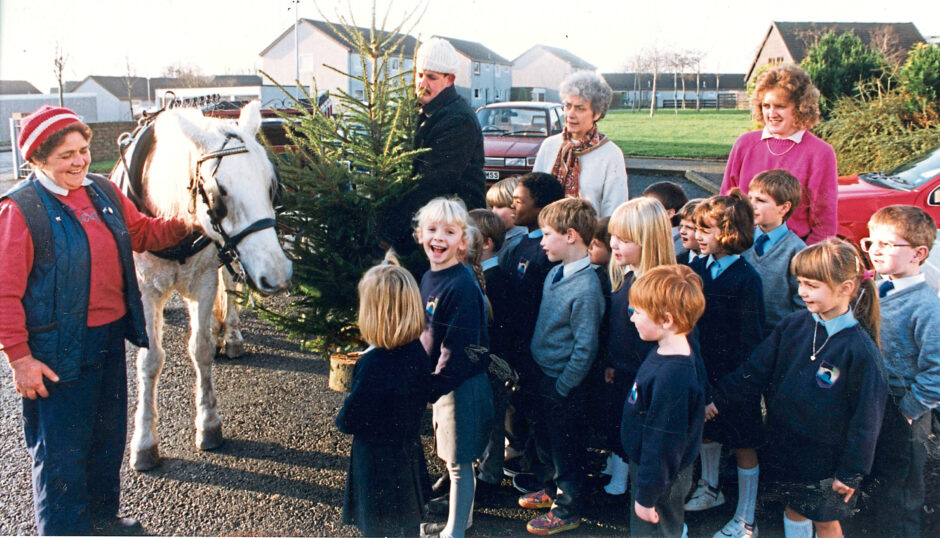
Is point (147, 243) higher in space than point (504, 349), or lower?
higher

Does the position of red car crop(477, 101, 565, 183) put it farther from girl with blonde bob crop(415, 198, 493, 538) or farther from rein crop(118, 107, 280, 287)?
girl with blonde bob crop(415, 198, 493, 538)

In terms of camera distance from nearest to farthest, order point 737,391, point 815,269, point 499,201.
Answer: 1. point 815,269
2. point 737,391
3. point 499,201

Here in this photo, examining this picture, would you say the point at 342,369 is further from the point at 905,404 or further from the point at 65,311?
the point at 905,404

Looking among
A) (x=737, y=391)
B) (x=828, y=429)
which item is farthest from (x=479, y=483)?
(x=828, y=429)

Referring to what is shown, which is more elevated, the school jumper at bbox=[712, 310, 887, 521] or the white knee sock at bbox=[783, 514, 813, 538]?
the school jumper at bbox=[712, 310, 887, 521]

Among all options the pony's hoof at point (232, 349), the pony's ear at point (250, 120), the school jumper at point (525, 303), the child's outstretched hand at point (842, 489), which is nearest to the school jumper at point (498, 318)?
the school jumper at point (525, 303)

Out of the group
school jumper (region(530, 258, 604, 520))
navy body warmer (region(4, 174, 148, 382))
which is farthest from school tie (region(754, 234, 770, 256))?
navy body warmer (region(4, 174, 148, 382))

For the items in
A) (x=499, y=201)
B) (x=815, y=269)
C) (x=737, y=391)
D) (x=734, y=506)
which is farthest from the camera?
(x=499, y=201)

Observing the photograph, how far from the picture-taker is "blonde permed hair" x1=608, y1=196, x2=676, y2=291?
10.3 feet

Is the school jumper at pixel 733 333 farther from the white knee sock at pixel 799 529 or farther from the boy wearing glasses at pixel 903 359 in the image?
the boy wearing glasses at pixel 903 359

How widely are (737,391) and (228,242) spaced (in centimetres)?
274

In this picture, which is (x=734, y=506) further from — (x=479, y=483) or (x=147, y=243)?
(x=147, y=243)

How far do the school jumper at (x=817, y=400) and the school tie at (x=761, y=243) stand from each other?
694 millimetres

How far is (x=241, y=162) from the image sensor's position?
3.53 metres
